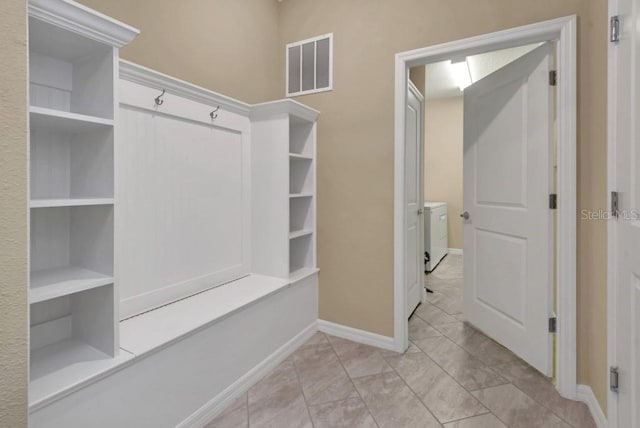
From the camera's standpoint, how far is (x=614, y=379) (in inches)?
52.4

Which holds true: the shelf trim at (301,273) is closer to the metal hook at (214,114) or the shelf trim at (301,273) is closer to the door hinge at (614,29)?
the metal hook at (214,114)

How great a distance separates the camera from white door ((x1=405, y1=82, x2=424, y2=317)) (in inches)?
112

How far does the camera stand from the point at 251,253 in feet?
8.07

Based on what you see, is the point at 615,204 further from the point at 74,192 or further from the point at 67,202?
the point at 74,192

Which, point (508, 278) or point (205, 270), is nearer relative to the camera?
point (205, 270)

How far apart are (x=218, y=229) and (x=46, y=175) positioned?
990 millimetres

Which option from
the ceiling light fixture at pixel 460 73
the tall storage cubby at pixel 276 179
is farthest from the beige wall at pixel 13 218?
the ceiling light fixture at pixel 460 73

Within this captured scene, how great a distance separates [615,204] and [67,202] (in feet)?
6.99

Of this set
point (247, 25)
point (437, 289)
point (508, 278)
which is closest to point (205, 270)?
point (247, 25)

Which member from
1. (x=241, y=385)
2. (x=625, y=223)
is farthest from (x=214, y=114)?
(x=625, y=223)

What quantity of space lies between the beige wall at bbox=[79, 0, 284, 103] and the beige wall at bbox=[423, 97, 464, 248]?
3901mm

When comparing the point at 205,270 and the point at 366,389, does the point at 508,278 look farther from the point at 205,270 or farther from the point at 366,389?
the point at 205,270

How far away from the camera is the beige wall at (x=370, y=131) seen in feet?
5.78

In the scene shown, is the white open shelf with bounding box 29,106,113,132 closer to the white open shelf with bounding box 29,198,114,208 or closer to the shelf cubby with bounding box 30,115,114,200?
the shelf cubby with bounding box 30,115,114,200
